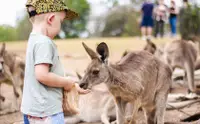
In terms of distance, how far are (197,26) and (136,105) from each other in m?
15.0

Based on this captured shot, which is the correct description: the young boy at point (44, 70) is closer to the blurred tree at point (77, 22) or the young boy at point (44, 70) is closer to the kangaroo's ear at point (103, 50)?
the kangaroo's ear at point (103, 50)

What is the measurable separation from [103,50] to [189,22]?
14507 millimetres

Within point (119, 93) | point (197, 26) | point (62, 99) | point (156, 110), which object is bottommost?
point (197, 26)

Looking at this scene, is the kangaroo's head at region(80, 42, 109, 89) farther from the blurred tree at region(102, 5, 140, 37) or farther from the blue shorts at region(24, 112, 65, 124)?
the blurred tree at region(102, 5, 140, 37)

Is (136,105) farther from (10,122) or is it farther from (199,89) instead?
(199,89)

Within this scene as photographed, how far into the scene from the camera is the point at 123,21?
1294 inches

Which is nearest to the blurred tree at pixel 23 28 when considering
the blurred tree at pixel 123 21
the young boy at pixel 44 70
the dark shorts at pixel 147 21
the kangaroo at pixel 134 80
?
the blurred tree at pixel 123 21

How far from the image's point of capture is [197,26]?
1919 cm

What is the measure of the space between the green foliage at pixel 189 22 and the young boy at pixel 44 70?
14520mm

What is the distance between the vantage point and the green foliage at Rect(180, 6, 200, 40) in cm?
1756

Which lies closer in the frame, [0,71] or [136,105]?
[136,105]

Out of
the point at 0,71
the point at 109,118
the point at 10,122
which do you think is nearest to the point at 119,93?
the point at 109,118

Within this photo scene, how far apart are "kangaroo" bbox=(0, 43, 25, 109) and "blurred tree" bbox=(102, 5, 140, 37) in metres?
24.1

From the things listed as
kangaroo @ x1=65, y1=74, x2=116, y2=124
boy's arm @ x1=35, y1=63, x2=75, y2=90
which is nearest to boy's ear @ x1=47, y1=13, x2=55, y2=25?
boy's arm @ x1=35, y1=63, x2=75, y2=90
